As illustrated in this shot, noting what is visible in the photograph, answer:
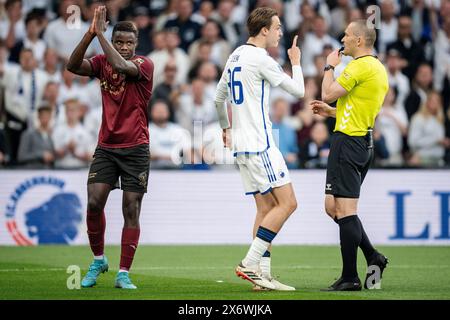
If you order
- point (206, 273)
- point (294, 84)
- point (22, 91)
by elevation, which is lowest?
point (206, 273)

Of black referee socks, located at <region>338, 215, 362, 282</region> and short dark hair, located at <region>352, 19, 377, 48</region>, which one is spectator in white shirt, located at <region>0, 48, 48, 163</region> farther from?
black referee socks, located at <region>338, 215, 362, 282</region>

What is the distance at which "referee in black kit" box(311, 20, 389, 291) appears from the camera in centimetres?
970

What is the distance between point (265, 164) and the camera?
946 cm

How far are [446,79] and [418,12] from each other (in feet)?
5.06

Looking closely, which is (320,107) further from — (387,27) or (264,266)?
(387,27)

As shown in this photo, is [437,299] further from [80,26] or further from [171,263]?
[80,26]

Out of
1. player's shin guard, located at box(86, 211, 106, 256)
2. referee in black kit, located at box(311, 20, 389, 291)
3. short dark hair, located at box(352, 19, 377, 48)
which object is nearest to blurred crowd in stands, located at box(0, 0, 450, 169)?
player's shin guard, located at box(86, 211, 106, 256)

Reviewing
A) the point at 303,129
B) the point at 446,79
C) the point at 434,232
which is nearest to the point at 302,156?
the point at 303,129

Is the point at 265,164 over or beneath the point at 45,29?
beneath

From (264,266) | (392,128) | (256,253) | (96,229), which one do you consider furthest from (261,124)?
(392,128)

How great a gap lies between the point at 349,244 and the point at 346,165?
2.43 ft

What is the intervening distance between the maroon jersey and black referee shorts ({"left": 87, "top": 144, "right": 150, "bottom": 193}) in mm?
68

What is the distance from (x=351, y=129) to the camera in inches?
387
